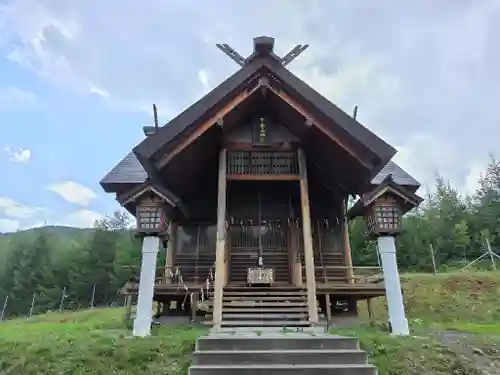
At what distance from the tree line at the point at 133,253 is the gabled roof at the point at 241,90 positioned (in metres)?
22.2

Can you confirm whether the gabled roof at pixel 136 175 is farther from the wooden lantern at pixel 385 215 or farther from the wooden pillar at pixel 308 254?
the wooden pillar at pixel 308 254

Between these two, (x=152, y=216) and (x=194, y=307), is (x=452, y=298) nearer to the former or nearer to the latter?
(x=194, y=307)

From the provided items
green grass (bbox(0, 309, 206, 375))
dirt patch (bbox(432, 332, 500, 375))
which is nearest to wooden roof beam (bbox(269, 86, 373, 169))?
dirt patch (bbox(432, 332, 500, 375))

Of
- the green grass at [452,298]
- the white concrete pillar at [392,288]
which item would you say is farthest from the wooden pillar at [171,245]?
the green grass at [452,298]

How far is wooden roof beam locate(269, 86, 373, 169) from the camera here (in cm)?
907

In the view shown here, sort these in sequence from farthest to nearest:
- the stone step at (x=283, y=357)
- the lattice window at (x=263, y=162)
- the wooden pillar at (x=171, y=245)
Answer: the wooden pillar at (x=171, y=245) < the lattice window at (x=263, y=162) < the stone step at (x=283, y=357)

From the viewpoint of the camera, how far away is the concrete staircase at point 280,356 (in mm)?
5012

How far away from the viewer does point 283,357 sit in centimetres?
529

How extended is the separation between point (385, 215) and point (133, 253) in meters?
33.8

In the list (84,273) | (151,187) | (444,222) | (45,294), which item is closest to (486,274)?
(444,222)

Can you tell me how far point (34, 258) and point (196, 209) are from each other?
3763 centimetres

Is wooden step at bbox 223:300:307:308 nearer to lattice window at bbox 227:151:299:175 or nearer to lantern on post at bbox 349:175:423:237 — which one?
lantern on post at bbox 349:175:423:237

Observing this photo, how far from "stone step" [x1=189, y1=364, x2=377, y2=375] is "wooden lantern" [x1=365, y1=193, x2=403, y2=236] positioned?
3.91 metres

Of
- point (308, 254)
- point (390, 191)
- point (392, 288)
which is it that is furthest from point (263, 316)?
point (390, 191)
